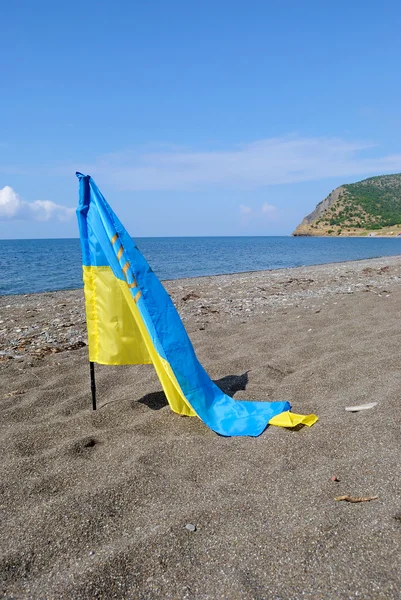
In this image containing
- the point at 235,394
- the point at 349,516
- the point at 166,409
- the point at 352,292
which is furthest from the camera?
the point at 352,292

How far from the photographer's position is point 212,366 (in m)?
6.59

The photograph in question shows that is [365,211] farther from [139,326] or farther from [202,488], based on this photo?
[202,488]

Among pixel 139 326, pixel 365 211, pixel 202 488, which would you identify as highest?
pixel 365 211

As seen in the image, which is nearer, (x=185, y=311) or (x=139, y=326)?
(x=139, y=326)

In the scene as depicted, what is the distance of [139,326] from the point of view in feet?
15.5

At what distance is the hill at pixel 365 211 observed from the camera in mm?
119875

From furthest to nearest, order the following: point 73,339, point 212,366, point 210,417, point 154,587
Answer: point 73,339 < point 212,366 < point 210,417 < point 154,587

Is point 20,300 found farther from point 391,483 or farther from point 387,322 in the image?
point 391,483

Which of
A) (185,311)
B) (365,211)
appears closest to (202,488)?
(185,311)

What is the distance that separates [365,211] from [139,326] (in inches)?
5402

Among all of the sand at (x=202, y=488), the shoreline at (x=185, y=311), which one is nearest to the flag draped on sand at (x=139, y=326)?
the sand at (x=202, y=488)

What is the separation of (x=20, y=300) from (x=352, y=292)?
12884 millimetres

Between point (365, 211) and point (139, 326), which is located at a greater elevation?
point (365, 211)

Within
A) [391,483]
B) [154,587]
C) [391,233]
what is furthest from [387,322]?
[391,233]
